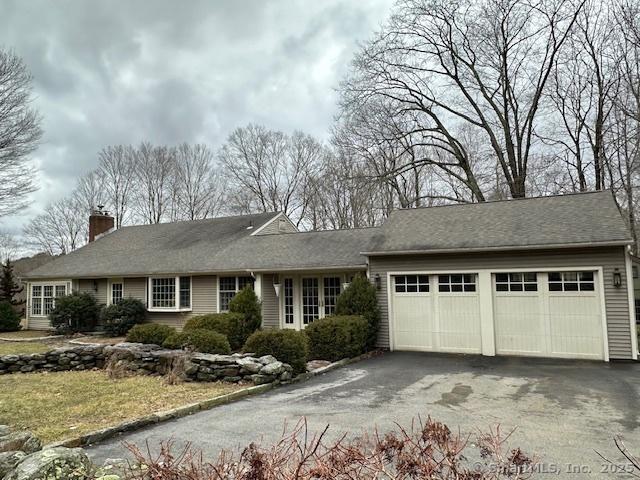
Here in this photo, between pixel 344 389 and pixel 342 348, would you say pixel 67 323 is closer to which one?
pixel 342 348

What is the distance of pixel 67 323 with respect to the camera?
17.3 m

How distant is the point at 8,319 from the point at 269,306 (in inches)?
500

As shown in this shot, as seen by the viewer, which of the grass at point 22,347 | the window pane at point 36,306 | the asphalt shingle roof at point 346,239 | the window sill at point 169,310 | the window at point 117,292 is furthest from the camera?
the window pane at point 36,306

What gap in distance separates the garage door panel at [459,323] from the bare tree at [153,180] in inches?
1096

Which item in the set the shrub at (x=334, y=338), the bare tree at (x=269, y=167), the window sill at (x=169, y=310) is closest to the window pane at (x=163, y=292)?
the window sill at (x=169, y=310)

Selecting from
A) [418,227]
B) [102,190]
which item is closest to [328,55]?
[418,227]

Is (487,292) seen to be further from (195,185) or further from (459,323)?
(195,185)

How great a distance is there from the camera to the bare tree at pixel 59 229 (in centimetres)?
3678

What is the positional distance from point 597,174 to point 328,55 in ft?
47.5

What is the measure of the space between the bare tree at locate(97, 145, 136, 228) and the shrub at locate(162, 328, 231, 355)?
27560 mm

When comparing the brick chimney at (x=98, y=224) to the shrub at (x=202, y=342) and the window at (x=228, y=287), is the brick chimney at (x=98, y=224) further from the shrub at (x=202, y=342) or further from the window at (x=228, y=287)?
the shrub at (x=202, y=342)

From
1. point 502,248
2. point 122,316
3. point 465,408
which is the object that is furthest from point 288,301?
point 465,408

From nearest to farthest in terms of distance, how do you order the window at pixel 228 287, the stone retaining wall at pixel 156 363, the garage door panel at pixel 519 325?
the stone retaining wall at pixel 156 363 < the garage door panel at pixel 519 325 < the window at pixel 228 287

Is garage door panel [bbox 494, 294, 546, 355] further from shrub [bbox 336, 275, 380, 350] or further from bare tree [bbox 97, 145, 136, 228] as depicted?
bare tree [bbox 97, 145, 136, 228]
